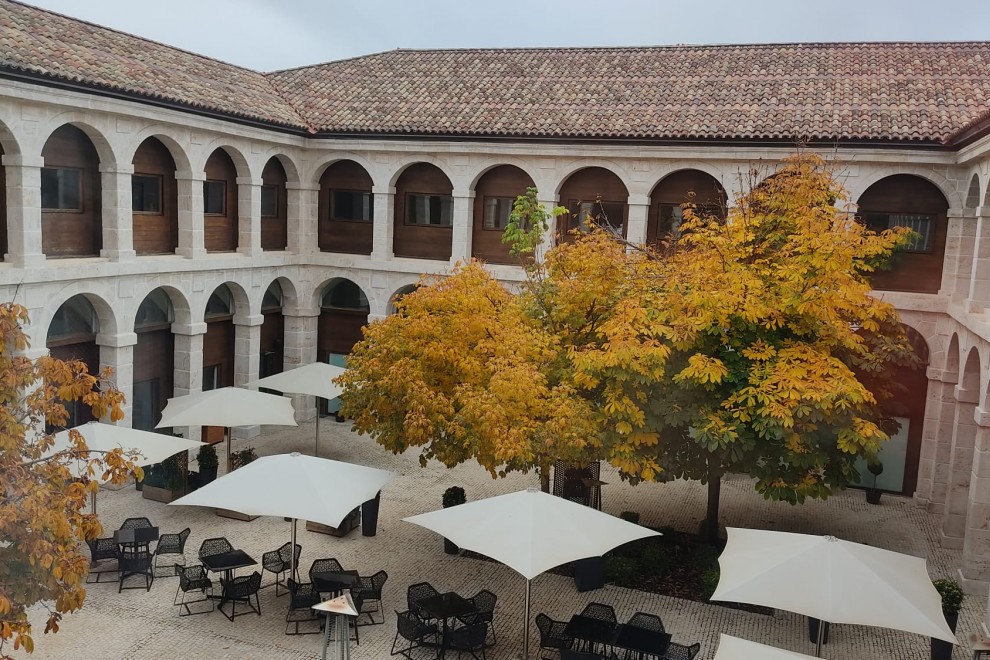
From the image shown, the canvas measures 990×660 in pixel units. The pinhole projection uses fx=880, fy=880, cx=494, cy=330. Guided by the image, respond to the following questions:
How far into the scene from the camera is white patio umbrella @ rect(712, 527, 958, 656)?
12273mm

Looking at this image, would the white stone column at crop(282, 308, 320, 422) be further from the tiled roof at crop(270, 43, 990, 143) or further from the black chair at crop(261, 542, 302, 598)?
the black chair at crop(261, 542, 302, 598)

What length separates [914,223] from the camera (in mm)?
23734

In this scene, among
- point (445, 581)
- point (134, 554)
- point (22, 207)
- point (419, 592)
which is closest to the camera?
point (419, 592)

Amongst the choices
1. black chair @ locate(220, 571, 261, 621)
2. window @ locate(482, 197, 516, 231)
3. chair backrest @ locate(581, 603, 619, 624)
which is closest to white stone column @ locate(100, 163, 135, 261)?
black chair @ locate(220, 571, 261, 621)

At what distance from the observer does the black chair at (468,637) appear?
1444 cm

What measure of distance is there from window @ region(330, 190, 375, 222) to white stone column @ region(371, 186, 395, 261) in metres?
0.66

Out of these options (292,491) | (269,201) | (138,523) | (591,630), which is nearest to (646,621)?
(591,630)

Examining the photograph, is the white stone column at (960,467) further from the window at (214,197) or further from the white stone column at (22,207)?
the white stone column at (22,207)

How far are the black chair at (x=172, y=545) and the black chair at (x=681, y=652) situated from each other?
31.5 ft

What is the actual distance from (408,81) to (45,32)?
11.8 m

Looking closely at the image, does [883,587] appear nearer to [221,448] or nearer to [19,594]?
[19,594]

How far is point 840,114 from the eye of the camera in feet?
78.2

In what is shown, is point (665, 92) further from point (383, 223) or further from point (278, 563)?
point (278, 563)

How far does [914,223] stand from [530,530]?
16.0m
